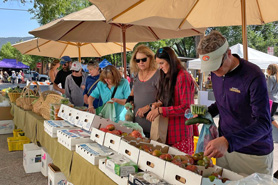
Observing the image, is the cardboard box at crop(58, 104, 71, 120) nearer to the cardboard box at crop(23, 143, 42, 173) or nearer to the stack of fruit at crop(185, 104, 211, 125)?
the cardboard box at crop(23, 143, 42, 173)

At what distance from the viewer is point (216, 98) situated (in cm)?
197

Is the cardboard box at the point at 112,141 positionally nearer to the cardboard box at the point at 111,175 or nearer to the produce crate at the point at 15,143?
the cardboard box at the point at 111,175

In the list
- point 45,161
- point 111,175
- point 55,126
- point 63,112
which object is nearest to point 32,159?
point 45,161

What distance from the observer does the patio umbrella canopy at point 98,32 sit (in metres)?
4.43

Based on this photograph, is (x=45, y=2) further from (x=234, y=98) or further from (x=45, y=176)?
(x=234, y=98)

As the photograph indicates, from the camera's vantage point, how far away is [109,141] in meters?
2.14

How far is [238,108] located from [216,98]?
250mm

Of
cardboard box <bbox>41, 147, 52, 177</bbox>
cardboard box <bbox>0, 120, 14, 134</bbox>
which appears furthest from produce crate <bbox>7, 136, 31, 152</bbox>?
cardboard box <bbox>41, 147, 52, 177</bbox>

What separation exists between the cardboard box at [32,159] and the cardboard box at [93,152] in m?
2.29

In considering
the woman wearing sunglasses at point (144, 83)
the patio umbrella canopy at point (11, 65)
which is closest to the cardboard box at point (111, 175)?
the woman wearing sunglasses at point (144, 83)

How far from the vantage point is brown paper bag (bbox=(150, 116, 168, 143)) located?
2.45 metres

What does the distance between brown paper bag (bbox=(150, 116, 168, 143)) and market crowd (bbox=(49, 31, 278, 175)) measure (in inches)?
2.1

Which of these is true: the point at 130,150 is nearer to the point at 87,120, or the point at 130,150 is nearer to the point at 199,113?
the point at 199,113

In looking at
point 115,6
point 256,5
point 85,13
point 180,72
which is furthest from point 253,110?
point 85,13
